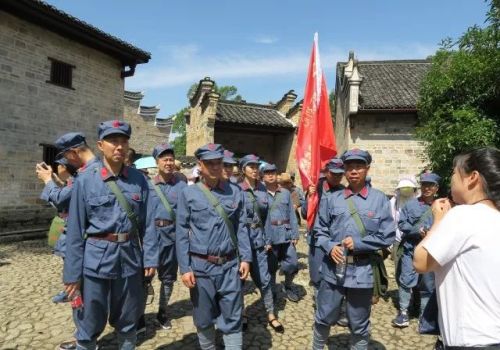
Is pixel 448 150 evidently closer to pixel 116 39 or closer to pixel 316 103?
pixel 316 103

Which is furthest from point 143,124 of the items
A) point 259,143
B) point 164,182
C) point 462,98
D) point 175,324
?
point 175,324

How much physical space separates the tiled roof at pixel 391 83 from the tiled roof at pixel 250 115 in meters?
5.73

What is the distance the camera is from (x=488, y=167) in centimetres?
177

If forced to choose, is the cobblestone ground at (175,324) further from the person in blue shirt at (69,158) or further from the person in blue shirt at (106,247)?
the person in blue shirt at (69,158)

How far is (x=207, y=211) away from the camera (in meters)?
3.44

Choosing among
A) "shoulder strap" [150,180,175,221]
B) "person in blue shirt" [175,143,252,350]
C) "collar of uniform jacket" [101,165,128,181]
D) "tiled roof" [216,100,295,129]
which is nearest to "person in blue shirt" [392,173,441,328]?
"person in blue shirt" [175,143,252,350]

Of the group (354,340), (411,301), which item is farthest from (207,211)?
(411,301)

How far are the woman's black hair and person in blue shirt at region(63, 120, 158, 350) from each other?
96.7 inches

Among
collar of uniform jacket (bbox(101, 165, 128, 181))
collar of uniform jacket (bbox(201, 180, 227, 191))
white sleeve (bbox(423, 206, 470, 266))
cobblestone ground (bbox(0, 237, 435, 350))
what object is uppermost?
collar of uniform jacket (bbox(101, 165, 128, 181))

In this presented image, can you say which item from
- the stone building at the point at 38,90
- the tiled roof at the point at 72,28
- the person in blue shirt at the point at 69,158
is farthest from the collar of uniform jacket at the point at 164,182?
the tiled roof at the point at 72,28

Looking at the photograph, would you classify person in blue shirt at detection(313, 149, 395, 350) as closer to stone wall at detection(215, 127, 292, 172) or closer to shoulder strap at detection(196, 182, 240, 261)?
shoulder strap at detection(196, 182, 240, 261)

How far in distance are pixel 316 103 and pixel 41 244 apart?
9023 mm

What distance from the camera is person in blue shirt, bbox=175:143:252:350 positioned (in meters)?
3.37

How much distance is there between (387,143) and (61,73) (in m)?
12.1
